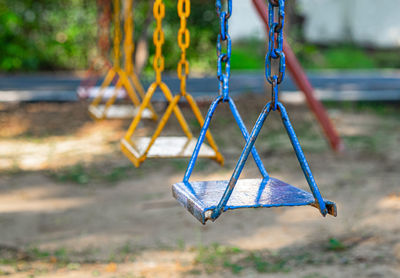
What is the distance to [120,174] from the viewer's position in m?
5.83

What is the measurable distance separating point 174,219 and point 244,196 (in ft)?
7.99

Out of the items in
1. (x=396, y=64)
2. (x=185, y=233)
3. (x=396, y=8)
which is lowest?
(x=396, y=64)

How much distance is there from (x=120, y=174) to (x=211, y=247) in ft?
6.86

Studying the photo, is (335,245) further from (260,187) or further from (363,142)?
(363,142)

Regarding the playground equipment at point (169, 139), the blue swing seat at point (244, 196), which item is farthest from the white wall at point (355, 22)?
the blue swing seat at point (244, 196)

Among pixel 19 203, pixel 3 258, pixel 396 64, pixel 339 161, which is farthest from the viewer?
pixel 396 64

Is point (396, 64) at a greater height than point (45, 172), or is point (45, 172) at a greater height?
point (45, 172)

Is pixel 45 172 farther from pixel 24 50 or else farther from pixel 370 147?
pixel 24 50

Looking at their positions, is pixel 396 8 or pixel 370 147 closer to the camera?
pixel 370 147

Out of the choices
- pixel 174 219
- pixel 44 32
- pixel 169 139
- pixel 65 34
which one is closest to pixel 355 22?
pixel 65 34

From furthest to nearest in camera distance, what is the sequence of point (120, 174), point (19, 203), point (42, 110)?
point (42, 110), point (120, 174), point (19, 203)

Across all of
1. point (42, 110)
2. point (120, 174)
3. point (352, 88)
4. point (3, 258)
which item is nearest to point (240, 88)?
point (352, 88)

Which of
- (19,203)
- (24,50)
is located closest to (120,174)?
(19,203)

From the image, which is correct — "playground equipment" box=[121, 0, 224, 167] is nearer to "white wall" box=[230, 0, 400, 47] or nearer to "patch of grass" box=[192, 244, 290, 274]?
"patch of grass" box=[192, 244, 290, 274]
